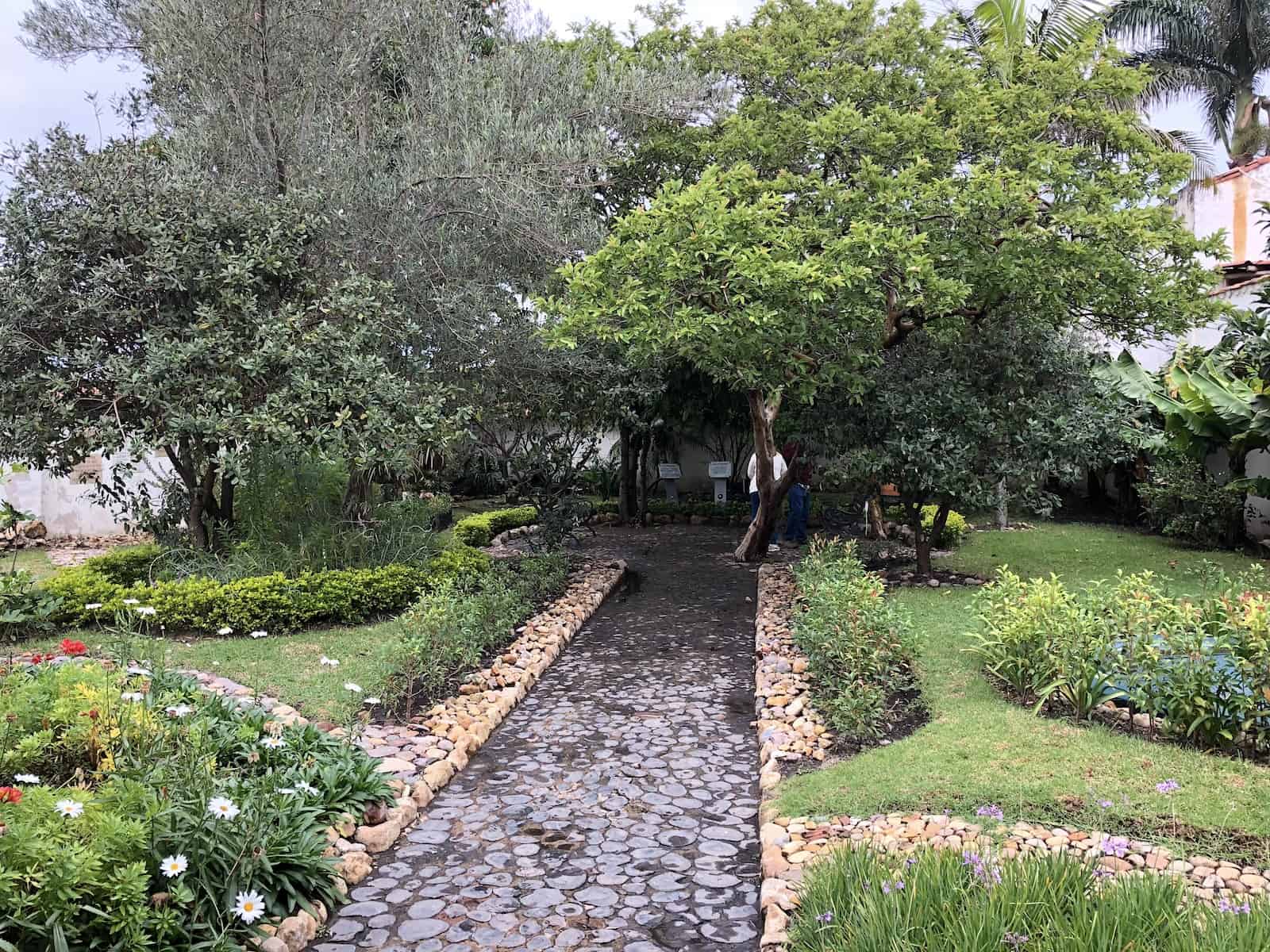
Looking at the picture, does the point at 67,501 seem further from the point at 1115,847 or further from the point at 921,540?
the point at 1115,847

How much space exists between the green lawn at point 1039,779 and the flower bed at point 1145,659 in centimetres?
20

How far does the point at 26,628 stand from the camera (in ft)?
25.0

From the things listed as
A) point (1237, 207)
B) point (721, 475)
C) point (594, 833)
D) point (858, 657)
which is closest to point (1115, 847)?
point (594, 833)

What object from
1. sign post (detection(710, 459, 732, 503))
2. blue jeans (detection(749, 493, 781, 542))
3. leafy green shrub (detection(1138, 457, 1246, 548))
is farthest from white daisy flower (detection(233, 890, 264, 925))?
sign post (detection(710, 459, 732, 503))

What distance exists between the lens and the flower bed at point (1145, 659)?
4.84 metres

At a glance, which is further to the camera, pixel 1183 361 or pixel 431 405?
pixel 1183 361

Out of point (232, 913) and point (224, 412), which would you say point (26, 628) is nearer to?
point (224, 412)

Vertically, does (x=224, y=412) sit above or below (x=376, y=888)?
above

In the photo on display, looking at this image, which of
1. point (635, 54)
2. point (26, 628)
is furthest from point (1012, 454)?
point (26, 628)

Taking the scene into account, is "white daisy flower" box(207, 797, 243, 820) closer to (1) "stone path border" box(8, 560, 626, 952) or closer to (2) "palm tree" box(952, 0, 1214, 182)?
(1) "stone path border" box(8, 560, 626, 952)

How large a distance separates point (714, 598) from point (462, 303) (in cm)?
443

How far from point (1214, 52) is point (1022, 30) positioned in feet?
61.0

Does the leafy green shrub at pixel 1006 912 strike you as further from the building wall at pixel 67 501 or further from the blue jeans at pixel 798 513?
the building wall at pixel 67 501

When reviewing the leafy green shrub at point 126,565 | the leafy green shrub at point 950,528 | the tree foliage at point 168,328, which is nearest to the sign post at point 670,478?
the leafy green shrub at point 950,528
